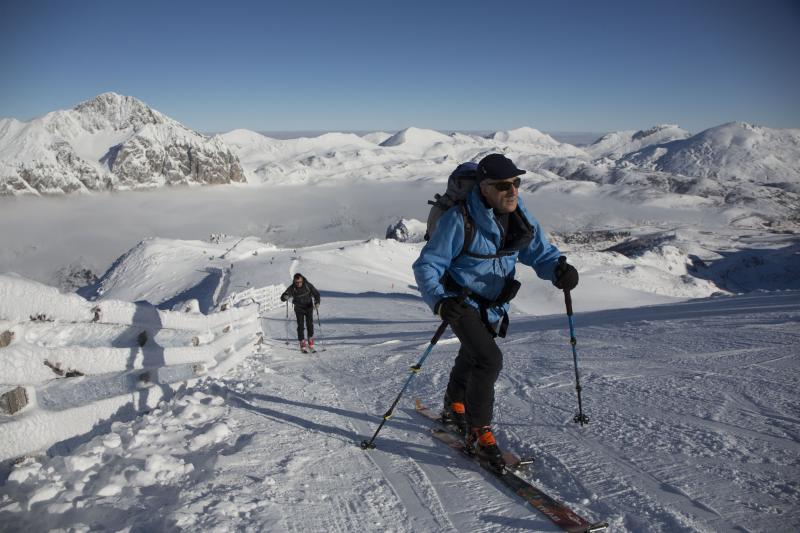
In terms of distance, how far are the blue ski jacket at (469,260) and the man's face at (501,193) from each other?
0.07 m

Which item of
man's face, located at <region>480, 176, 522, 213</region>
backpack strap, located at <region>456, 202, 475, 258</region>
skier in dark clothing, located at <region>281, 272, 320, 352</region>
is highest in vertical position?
man's face, located at <region>480, 176, 522, 213</region>

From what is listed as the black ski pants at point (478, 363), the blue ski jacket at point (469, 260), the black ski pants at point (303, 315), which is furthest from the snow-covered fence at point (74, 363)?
the black ski pants at point (303, 315)

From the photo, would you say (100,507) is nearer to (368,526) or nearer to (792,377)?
(368,526)

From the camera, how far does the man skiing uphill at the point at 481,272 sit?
402 centimetres

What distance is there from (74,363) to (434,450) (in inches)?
140

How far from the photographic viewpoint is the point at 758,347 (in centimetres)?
704

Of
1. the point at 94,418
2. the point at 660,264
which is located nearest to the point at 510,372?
the point at 94,418

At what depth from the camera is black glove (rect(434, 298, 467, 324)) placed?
3.90 m

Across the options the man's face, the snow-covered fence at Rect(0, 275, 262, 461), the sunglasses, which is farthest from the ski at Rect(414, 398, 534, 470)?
the snow-covered fence at Rect(0, 275, 262, 461)

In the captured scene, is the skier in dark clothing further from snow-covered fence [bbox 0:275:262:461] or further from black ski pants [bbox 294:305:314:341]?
snow-covered fence [bbox 0:275:262:461]

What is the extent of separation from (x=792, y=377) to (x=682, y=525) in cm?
357

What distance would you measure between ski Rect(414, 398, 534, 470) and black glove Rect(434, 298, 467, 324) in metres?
1.28

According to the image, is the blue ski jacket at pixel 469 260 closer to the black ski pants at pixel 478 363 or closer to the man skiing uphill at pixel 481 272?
the man skiing uphill at pixel 481 272

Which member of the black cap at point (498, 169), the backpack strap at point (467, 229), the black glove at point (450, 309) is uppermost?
the black cap at point (498, 169)
